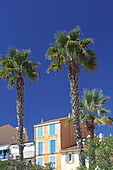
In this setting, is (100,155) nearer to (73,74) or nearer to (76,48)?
(73,74)

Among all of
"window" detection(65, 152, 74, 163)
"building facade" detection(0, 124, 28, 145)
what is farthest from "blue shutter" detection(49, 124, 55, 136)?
"building facade" detection(0, 124, 28, 145)

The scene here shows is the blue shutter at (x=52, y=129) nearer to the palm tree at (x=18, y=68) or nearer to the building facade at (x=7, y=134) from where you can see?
the building facade at (x=7, y=134)

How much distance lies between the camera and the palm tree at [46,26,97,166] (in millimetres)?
25553

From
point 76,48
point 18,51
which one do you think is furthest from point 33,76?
point 76,48

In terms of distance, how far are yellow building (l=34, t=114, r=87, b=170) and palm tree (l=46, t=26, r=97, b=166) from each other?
72.0 feet

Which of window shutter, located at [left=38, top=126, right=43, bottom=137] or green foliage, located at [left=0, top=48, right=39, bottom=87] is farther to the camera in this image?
window shutter, located at [left=38, top=126, right=43, bottom=137]

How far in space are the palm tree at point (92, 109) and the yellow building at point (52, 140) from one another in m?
13.3

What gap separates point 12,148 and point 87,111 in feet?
72.7

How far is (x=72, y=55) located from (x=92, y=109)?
9.80m

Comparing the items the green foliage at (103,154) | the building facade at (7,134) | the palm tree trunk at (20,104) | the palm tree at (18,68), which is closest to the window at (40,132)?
the building facade at (7,134)

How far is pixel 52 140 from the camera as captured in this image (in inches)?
1929

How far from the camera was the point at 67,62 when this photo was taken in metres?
26.6

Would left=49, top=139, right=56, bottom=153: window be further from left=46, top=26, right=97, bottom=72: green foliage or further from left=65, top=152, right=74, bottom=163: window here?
left=46, top=26, right=97, bottom=72: green foliage

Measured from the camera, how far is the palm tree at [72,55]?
25553 millimetres
